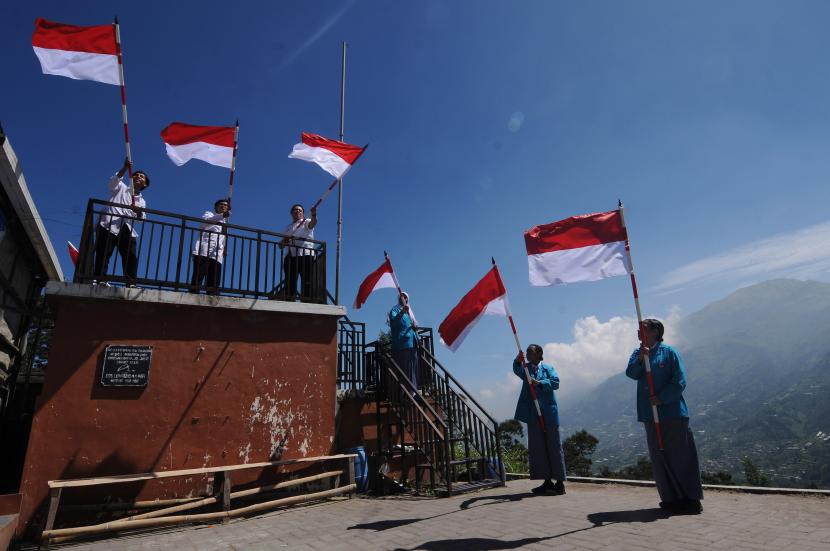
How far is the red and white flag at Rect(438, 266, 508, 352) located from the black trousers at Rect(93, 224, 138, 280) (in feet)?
17.0

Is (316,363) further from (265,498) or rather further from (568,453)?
(568,453)

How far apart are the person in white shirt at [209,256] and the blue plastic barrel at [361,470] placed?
12.4 feet

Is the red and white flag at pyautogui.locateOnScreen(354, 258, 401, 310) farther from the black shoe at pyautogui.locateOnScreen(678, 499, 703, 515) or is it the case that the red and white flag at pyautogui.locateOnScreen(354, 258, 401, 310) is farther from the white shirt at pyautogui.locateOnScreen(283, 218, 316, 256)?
the black shoe at pyautogui.locateOnScreen(678, 499, 703, 515)

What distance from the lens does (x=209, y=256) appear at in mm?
7445

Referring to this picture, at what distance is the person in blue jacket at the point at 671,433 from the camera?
4965 mm

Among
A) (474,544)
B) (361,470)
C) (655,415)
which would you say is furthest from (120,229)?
(655,415)

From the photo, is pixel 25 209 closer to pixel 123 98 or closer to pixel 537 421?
pixel 123 98

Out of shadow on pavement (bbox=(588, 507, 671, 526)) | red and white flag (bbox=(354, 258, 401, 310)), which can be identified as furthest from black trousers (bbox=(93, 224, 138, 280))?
shadow on pavement (bbox=(588, 507, 671, 526))

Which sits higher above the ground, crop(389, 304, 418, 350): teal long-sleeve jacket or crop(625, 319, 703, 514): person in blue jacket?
crop(389, 304, 418, 350): teal long-sleeve jacket

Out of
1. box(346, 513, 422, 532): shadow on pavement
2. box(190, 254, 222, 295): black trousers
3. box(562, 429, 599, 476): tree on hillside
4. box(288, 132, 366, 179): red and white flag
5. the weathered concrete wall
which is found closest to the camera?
box(346, 513, 422, 532): shadow on pavement

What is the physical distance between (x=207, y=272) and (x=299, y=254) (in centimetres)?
174

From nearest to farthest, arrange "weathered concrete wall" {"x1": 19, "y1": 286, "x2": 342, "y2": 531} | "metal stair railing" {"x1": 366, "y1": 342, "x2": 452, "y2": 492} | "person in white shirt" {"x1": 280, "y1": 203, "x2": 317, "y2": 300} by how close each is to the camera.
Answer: "weathered concrete wall" {"x1": 19, "y1": 286, "x2": 342, "y2": 531} → "metal stair railing" {"x1": 366, "y1": 342, "x2": 452, "y2": 492} → "person in white shirt" {"x1": 280, "y1": 203, "x2": 317, "y2": 300}

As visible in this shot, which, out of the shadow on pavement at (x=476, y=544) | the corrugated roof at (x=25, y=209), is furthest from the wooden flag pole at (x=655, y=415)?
the corrugated roof at (x=25, y=209)

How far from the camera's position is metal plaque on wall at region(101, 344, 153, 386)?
245 inches
